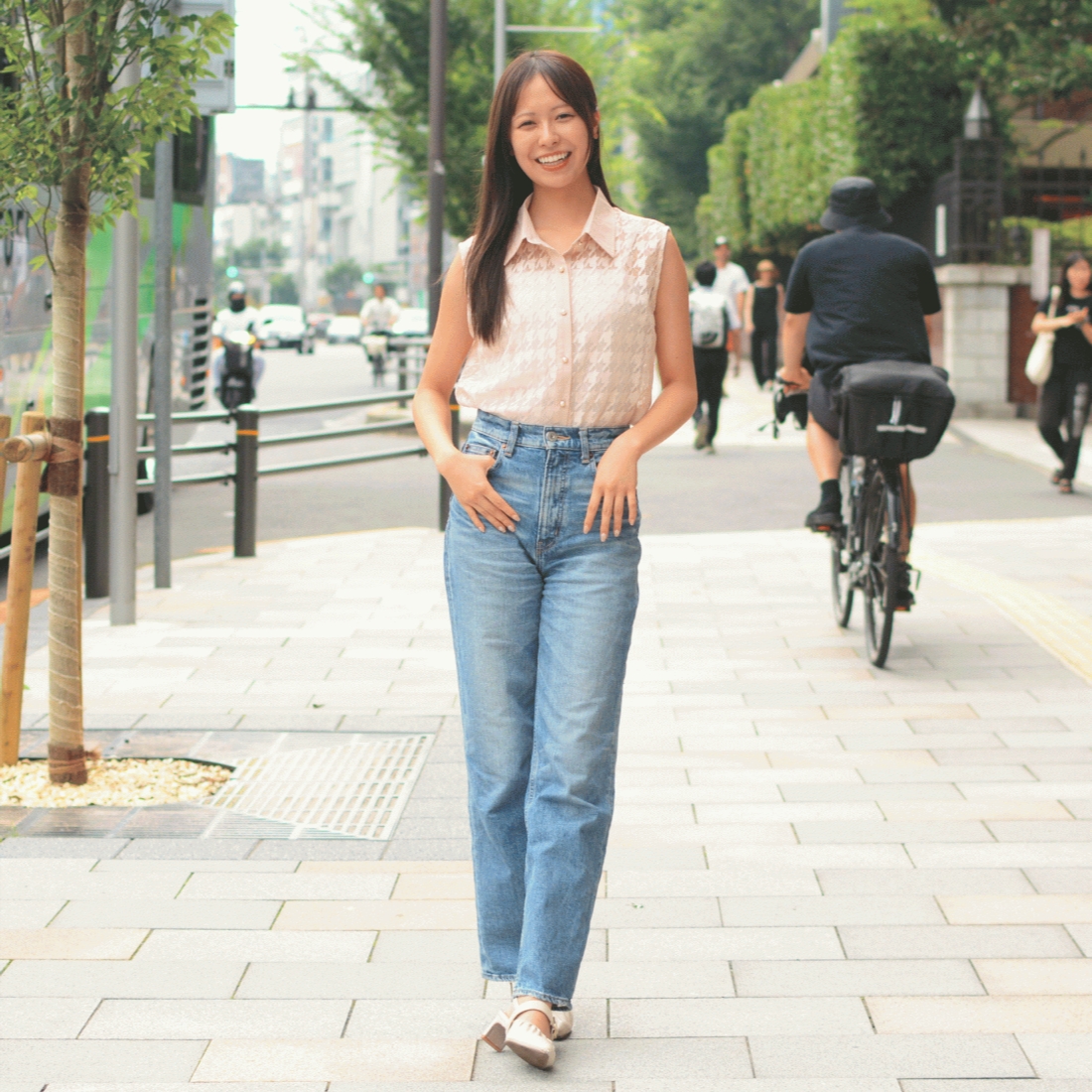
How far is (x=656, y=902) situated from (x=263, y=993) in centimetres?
98

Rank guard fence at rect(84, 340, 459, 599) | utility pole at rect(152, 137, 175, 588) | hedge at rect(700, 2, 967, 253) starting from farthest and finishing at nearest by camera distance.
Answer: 1. hedge at rect(700, 2, 967, 253)
2. guard fence at rect(84, 340, 459, 599)
3. utility pole at rect(152, 137, 175, 588)

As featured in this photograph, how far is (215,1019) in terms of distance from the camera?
10.9 feet

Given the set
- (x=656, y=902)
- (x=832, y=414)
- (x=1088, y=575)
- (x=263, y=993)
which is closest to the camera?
(x=263, y=993)

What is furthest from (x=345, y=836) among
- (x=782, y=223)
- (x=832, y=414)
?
(x=782, y=223)

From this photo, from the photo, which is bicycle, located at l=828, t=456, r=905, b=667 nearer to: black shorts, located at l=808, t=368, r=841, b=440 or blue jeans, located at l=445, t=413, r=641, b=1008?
black shorts, located at l=808, t=368, r=841, b=440

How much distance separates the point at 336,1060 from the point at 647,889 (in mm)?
1154

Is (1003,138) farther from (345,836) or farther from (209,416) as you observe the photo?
(345,836)

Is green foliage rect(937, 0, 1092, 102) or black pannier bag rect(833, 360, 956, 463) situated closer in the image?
black pannier bag rect(833, 360, 956, 463)

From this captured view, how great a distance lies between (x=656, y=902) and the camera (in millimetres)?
4023

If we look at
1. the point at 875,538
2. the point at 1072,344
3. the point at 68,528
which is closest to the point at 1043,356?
the point at 1072,344

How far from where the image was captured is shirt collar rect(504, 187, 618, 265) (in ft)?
10.5

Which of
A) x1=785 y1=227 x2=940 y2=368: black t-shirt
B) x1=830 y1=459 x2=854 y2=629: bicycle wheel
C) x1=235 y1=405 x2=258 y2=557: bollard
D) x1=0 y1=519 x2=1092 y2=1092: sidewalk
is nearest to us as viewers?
x1=0 y1=519 x2=1092 y2=1092: sidewalk

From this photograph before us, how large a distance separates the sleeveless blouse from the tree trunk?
2.08 meters

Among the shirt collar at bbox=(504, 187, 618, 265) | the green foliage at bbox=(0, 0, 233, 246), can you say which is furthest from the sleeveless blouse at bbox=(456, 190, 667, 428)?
the green foliage at bbox=(0, 0, 233, 246)
